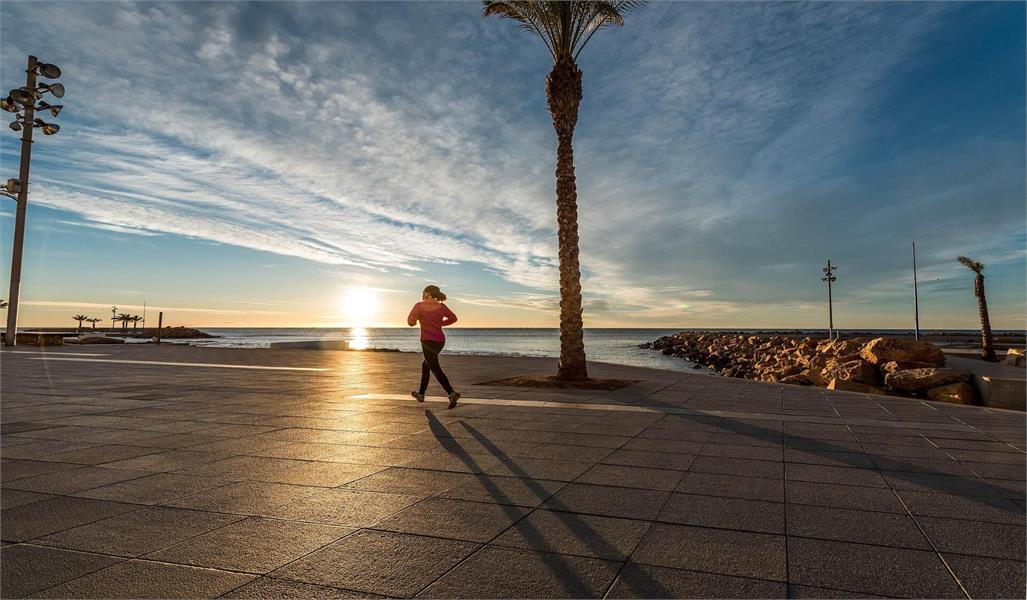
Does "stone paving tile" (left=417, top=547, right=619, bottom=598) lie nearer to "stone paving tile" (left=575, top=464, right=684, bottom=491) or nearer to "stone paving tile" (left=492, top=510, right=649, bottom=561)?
"stone paving tile" (left=492, top=510, right=649, bottom=561)

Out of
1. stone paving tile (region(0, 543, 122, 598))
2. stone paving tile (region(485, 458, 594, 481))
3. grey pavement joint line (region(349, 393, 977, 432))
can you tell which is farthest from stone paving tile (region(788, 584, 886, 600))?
grey pavement joint line (region(349, 393, 977, 432))

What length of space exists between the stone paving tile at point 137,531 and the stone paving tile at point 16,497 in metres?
0.83

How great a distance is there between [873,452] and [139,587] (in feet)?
20.5

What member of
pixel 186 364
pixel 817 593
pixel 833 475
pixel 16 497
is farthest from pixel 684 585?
pixel 186 364

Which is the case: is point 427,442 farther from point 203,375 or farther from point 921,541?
point 203,375

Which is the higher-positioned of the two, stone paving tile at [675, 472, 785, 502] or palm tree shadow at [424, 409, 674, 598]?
stone paving tile at [675, 472, 785, 502]

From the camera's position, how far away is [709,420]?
7.45m

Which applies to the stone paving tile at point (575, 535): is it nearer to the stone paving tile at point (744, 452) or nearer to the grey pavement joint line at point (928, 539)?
the grey pavement joint line at point (928, 539)

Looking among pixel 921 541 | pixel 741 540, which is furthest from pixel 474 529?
pixel 921 541

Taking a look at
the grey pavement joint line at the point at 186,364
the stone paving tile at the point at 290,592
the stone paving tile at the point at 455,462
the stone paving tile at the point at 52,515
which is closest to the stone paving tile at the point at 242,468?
the stone paving tile at the point at 52,515

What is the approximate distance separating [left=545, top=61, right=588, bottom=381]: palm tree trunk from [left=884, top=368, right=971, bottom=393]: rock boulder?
6398mm

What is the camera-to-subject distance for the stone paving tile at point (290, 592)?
2.50 meters

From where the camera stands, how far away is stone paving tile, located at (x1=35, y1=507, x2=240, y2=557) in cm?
303

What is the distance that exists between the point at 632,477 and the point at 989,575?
2.29 meters
